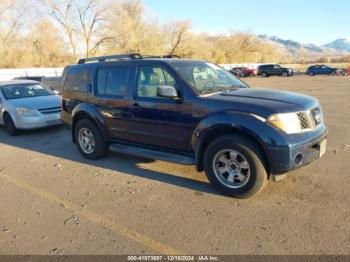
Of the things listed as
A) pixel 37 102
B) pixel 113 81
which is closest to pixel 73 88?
pixel 113 81

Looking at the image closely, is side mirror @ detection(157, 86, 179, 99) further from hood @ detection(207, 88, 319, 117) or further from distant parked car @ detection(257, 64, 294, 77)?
distant parked car @ detection(257, 64, 294, 77)

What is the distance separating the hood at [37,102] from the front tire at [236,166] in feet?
20.4

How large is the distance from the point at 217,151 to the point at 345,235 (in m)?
1.75

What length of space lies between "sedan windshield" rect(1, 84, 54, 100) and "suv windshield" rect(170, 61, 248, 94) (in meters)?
6.41

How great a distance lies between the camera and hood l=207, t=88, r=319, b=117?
Answer: 12.7 feet

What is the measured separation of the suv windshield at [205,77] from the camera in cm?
463

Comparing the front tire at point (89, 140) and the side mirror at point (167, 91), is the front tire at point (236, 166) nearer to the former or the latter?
the side mirror at point (167, 91)

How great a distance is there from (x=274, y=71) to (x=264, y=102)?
42453 mm

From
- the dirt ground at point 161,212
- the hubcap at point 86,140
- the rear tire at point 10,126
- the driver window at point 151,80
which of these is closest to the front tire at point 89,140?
the hubcap at point 86,140

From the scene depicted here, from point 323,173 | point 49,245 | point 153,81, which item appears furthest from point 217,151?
point 49,245

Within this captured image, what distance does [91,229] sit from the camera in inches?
140

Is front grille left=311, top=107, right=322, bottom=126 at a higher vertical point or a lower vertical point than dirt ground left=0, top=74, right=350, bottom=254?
higher

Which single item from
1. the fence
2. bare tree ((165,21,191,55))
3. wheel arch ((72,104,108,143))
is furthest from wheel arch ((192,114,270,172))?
bare tree ((165,21,191,55))

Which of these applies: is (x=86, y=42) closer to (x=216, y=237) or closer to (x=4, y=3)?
(x=4, y=3)
